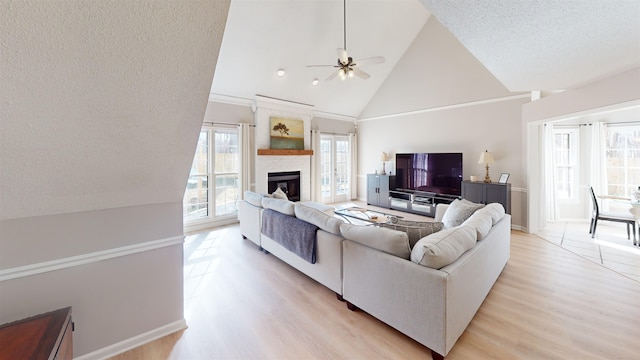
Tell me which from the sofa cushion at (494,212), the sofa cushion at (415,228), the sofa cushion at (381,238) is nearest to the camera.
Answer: the sofa cushion at (381,238)

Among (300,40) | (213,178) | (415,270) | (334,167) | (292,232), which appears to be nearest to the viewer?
(415,270)

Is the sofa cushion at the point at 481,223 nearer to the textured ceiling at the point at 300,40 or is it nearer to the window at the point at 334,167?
the textured ceiling at the point at 300,40

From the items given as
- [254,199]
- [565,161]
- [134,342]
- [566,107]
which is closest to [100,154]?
[134,342]

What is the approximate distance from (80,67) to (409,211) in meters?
6.15

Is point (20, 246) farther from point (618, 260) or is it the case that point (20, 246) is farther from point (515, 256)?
point (618, 260)

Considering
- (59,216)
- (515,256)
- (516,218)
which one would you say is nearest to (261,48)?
(59,216)

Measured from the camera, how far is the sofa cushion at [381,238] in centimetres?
203

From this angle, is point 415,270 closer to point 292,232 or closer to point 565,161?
point 292,232

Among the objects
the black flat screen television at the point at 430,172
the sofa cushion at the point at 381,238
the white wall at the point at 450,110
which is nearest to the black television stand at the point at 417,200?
the black flat screen television at the point at 430,172

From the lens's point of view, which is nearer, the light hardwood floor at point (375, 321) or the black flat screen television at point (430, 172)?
the light hardwood floor at point (375, 321)

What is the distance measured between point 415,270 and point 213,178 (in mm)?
4445

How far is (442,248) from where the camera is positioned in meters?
1.85

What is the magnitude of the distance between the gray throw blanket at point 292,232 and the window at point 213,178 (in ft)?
6.80

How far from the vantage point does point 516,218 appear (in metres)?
4.84
